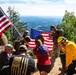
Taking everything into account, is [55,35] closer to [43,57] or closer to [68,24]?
[43,57]

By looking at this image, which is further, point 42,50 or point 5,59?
point 42,50

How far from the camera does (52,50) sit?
13.4 m

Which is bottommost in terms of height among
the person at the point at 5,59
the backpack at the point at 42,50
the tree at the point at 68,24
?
the tree at the point at 68,24

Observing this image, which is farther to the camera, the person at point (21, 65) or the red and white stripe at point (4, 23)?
the red and white stripe at point (4, 23)

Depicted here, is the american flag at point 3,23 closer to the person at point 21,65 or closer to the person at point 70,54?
the person at point 70,54

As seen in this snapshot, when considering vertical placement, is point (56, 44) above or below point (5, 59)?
below

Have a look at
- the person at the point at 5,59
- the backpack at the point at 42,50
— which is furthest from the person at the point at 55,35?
the person at the point at 5,59

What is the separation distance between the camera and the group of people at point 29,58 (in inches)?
273

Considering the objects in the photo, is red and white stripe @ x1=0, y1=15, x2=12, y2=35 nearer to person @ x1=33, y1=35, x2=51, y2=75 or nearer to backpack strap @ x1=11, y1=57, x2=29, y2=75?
person @ x1=33, y1=35, x2=51, y2=75

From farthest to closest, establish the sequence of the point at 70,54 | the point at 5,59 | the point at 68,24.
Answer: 1. the point at 68,24
2. the point at 70,54
3. the point at 5,59

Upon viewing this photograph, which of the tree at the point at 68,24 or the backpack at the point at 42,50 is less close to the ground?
the backpack at the point at 42,50

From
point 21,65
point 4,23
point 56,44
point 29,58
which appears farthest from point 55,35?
point 21,65

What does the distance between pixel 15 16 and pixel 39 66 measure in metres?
82.2

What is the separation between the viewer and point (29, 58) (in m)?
7.04
